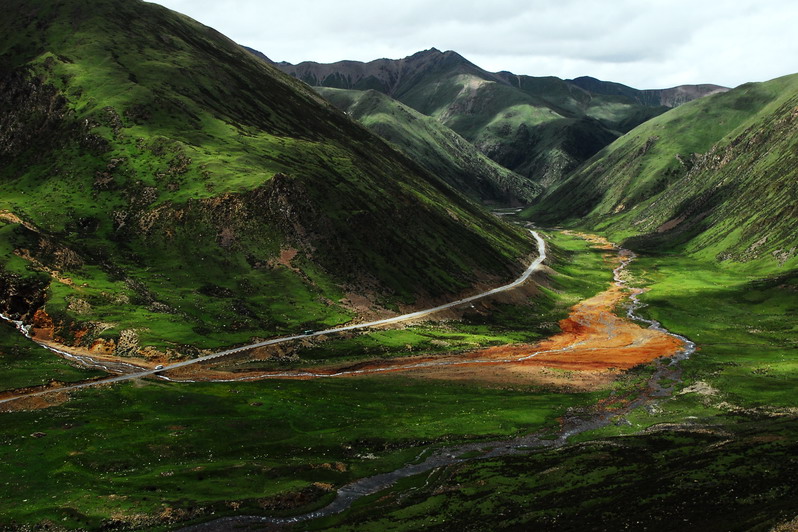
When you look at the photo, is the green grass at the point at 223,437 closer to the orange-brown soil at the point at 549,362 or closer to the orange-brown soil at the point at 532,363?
the orange-brown soil at the point at 532,363

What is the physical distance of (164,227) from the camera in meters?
151

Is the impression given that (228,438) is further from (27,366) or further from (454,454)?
Result: (27,366)

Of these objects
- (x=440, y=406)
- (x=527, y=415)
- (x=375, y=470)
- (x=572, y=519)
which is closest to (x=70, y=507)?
(x=375, y=470)

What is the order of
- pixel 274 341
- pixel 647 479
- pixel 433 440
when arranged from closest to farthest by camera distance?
pixel 647 479 → pixel 433 440 → pixel 274 341

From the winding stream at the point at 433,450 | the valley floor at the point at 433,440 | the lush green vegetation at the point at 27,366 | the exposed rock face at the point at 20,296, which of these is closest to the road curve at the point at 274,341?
the winding stream at the point at 433,450

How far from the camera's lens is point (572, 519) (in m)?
48.1

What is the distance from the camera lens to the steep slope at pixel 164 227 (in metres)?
118

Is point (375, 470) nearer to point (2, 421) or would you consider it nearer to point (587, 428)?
point (587, 428)

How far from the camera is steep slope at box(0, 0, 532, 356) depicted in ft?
389

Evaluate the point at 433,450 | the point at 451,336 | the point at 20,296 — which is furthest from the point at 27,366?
the point at 451,336

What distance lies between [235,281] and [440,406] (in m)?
70.3

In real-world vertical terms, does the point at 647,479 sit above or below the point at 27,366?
below

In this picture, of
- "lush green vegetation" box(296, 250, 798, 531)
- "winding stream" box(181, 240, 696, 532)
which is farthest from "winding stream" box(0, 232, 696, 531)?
"lush green vegetation" box(296, 250, 798, 531)

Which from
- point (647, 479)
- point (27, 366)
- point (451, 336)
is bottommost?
point (451, 336)
